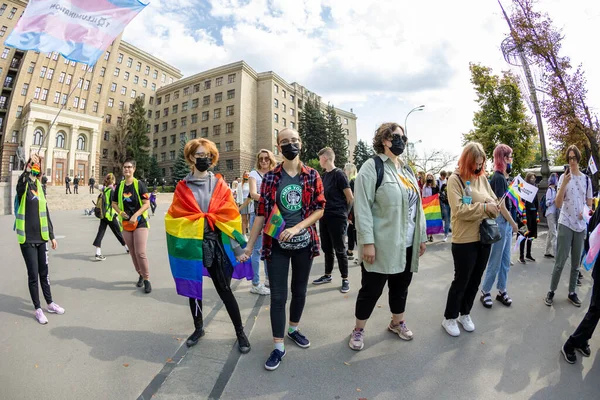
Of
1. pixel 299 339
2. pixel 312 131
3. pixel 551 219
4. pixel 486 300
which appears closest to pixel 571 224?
pixel 486 300

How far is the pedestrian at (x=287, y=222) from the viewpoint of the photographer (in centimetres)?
273

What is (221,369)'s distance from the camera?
2588mm

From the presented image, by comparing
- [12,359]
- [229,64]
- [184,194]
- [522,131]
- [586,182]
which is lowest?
[12,359]

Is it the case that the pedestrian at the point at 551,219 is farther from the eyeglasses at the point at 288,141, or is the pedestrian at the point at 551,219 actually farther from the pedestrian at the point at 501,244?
the eyeglasses at the point at 288,141

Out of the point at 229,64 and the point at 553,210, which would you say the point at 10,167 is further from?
the point at 553,210

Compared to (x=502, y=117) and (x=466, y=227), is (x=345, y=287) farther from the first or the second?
(x=502, y=117)

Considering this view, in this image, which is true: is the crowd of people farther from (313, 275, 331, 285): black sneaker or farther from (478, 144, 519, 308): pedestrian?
(313, 275, 331, 285): black sneaker

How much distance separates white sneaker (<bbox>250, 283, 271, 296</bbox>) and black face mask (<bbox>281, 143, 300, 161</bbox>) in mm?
2527

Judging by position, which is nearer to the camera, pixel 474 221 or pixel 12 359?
pixel 12 359

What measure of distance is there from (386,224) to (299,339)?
147 centimetres

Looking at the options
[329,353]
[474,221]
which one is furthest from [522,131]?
[329,353]

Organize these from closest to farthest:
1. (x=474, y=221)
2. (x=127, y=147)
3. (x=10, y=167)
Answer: (x=474, y=221) < (x=10, y=167) < (x=127, y=147)

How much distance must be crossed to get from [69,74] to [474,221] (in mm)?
61336

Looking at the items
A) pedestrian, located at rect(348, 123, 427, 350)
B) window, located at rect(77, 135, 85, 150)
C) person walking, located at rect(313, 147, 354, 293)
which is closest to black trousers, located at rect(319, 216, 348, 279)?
person walking, located at rect(313, 147, 354, 293)
